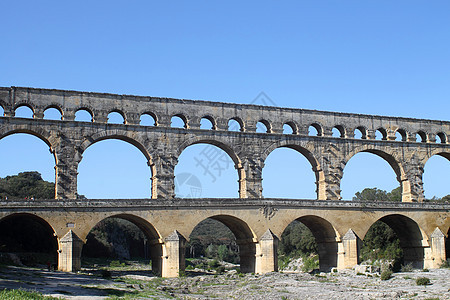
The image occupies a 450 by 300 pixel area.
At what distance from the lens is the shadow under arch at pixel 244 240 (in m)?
36.5

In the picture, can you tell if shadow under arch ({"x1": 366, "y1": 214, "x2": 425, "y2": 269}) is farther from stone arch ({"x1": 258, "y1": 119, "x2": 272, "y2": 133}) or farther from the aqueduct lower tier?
stone arch ({"x1": 258, "y1": 119, "x2": 272, "y2": 133})

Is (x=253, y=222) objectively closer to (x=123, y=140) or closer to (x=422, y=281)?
(x=123, y=140)

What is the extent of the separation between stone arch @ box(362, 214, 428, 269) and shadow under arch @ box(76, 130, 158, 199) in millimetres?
16147

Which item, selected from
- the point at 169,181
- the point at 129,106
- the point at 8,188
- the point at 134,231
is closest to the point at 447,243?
the point at 169,181

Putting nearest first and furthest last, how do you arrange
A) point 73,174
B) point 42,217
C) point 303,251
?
point 42,217 → point 73,174 → point 303,251

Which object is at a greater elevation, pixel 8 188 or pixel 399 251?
pixel 8 188

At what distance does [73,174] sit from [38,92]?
5479 mm

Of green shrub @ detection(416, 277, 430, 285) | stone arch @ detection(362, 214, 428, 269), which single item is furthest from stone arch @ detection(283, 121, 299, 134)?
green shrub @ detection(416, 277, 430, 285)

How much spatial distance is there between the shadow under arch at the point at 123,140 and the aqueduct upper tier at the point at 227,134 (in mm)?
62

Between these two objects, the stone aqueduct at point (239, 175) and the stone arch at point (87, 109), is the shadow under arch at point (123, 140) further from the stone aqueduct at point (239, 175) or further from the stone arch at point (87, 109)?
the stone arch at point (87, 109)

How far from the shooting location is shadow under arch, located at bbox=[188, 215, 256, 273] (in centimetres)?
3655

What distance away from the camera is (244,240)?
37.7 meters

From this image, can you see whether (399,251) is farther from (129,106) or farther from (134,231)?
(134,231)

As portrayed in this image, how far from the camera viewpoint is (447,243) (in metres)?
42.8
